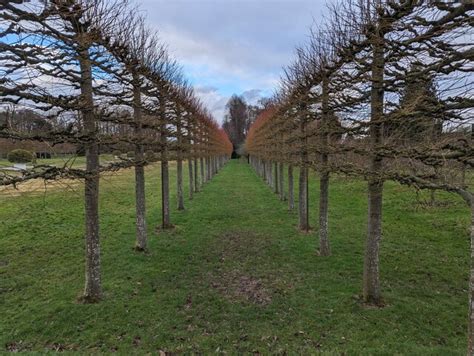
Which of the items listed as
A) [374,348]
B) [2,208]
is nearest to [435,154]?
[374,348]

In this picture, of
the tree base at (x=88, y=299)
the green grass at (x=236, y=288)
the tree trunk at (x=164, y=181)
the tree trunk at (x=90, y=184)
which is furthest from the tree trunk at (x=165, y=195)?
the tree base at (x=88, y=299)

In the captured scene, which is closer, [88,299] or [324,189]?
[88,299]

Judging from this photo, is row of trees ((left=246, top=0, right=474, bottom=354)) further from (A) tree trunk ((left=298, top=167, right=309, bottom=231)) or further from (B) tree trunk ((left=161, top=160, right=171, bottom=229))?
(B) tree trunk ((left=161, top=160, right=171, bottom=229))

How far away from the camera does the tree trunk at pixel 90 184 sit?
621 cm

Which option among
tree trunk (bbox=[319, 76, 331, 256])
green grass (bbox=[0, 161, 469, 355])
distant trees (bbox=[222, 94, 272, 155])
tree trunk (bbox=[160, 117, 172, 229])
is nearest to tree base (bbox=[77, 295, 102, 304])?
green grass (bbox=[0, 161, 469, 355])

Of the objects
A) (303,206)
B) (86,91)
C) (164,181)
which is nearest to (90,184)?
(86,91)

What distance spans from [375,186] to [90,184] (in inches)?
205

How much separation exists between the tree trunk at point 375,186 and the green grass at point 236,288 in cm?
40

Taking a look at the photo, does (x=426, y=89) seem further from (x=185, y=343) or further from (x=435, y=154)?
(x=185, y=343)

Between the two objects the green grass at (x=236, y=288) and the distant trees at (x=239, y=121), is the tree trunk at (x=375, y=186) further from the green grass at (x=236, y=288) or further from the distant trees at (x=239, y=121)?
the distant trees at (x=239, y=121)

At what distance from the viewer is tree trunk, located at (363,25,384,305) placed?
19.5ft

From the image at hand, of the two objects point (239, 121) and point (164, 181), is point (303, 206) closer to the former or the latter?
point (164, 181)

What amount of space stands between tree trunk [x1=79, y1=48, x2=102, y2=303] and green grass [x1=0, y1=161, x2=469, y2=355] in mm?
405

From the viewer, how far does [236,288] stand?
728 cm
